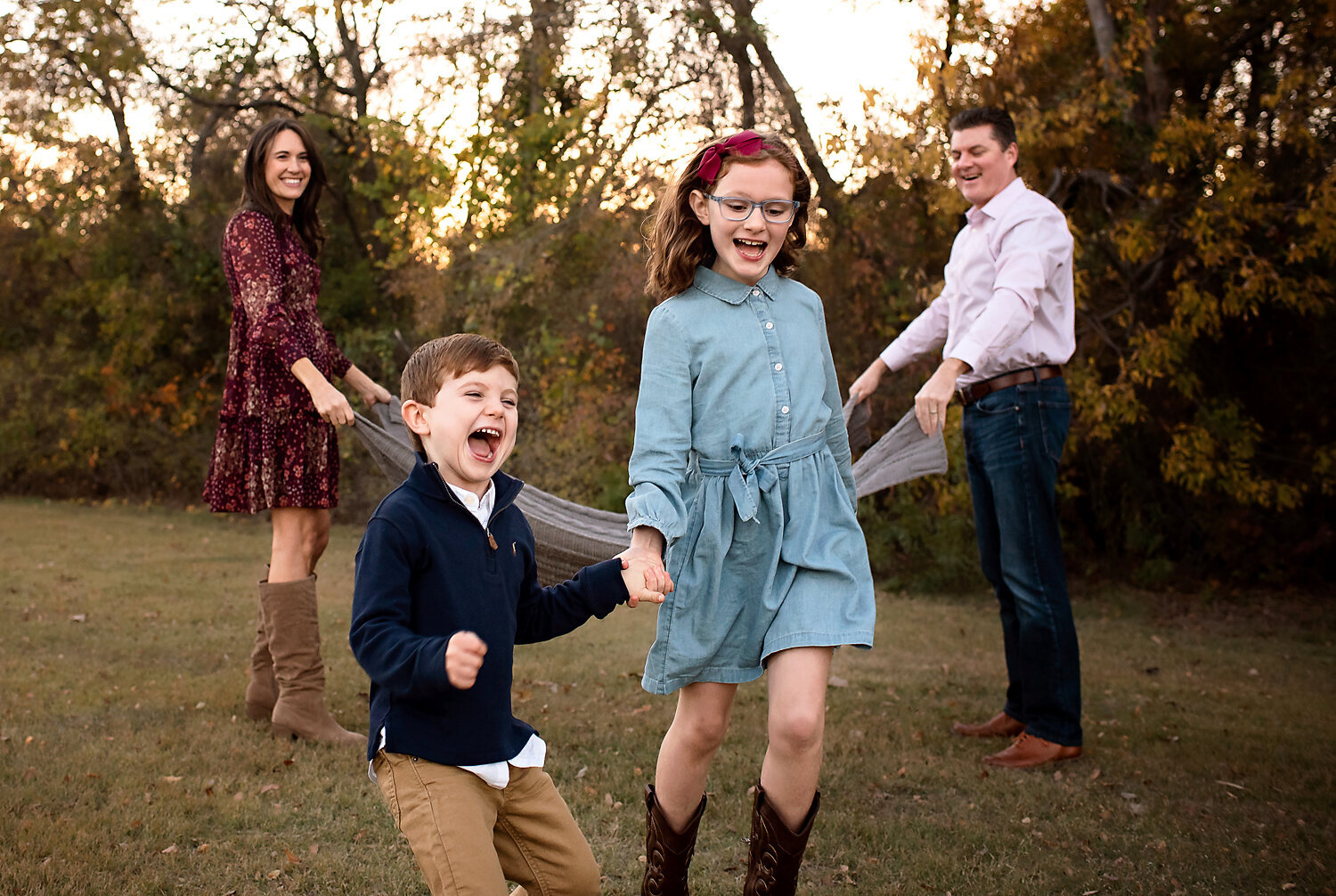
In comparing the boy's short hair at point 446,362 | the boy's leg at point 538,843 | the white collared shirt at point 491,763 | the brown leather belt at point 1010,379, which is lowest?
the boy's leg at point 538,843

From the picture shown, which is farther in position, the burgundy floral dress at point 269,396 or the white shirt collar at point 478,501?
the burgundy floral dress at point 269,396

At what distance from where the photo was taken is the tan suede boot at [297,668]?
12.5ft

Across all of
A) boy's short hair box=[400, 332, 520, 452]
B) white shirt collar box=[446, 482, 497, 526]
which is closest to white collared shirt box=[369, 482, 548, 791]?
white shirt collar box=[446, 482, 497, 526]

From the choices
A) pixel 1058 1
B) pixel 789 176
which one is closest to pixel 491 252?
pixel 1058 1

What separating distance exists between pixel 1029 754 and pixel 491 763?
2.40 meters

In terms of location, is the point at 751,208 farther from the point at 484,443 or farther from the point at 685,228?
the point at 484,443

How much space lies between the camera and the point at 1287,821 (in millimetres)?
3281

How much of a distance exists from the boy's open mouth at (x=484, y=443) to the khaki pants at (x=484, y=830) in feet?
1.78

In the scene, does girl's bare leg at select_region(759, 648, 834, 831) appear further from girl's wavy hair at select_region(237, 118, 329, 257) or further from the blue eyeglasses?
girl's wavy hair at select_region(237, 118, 329, 257)

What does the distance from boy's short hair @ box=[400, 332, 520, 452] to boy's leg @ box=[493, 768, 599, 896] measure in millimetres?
721

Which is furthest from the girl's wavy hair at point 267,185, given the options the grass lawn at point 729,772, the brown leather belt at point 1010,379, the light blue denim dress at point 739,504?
the brown leather belt at point 1010,379

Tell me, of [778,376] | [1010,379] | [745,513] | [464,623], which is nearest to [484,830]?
[464,623]

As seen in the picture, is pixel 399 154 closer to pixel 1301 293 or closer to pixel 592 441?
pixel 592 441

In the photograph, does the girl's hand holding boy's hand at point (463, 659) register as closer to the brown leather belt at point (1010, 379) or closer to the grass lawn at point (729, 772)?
the grass lawn at point (729, 772)
